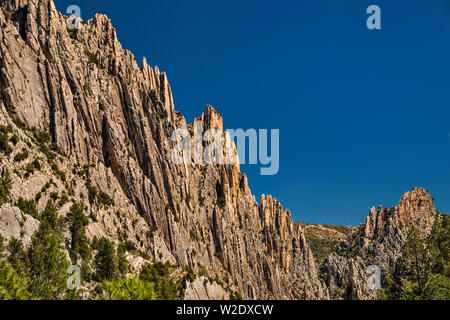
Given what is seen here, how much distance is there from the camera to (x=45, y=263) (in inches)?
1887

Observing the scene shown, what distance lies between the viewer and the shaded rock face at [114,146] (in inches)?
3051

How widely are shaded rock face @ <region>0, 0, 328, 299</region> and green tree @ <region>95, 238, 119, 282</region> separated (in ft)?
20.8

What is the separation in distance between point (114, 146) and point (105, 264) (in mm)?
36471

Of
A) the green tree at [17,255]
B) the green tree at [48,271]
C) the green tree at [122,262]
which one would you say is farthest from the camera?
the green tree at [122,262]

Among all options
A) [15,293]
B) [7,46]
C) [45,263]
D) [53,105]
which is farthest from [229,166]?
[15,293]

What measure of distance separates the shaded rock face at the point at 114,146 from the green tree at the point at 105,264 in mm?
6344

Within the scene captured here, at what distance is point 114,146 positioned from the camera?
9456 cm

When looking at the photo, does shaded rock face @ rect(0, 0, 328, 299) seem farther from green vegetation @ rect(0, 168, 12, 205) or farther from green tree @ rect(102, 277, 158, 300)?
green tree @ rect(102, 277, 158, 300)

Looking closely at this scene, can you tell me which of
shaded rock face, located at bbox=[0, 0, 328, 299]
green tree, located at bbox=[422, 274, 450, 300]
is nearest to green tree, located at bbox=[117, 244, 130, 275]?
shaded rock face, located at bbox=[0, 0, 328, 299]

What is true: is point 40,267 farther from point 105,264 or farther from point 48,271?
point 105,264

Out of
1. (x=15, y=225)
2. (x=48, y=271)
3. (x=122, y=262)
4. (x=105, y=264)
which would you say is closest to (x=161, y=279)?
(x=122, y=262)

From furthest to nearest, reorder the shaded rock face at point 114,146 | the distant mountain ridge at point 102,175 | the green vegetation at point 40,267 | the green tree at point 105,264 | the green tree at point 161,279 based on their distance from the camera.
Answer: the shaded rock face at point 114,146 < the green tree at point 161,279 < the green tree at point 105,264 < the distant mountain ridge at point 102,175 < the green vegetation at point 40,267

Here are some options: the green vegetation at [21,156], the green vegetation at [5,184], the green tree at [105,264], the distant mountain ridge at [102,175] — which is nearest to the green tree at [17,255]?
the distant mountain ridge at [102,175]

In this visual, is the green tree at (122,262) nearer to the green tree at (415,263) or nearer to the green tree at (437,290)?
the green tree at (415,263)
